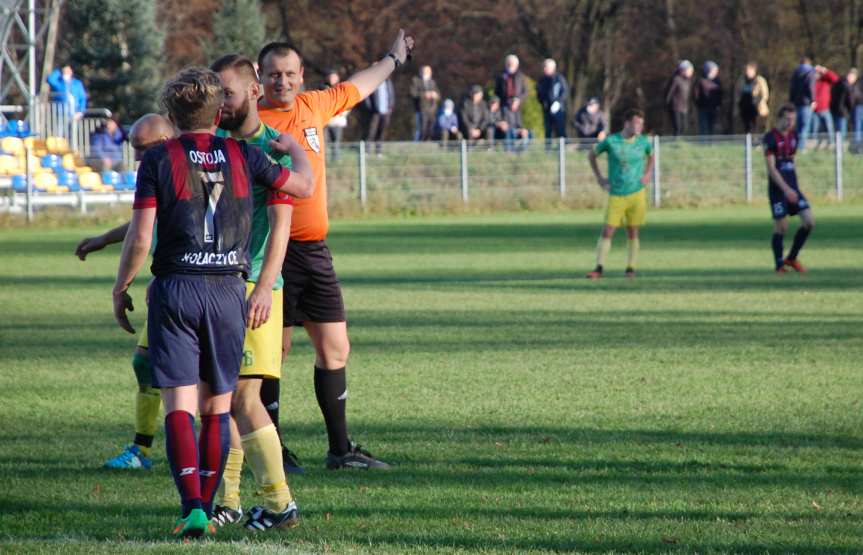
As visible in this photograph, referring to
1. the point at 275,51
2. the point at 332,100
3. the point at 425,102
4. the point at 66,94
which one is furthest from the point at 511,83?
the point at 275,51

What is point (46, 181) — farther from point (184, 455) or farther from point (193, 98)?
point (193, 98)

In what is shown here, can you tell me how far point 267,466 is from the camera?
617 centimetres

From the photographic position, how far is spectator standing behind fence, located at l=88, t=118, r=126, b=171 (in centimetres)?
3391

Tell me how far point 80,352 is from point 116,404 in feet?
9.05

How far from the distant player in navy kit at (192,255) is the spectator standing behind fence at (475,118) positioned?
30564mm

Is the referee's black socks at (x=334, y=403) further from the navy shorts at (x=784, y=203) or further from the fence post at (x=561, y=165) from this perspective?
the fence post at (x=561, y=165)

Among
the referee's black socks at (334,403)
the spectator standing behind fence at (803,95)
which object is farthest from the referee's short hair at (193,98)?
the spectator standing behind fence at (803,95)

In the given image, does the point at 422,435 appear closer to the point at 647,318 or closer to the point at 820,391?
the point at 820,391

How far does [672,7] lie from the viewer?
192ft

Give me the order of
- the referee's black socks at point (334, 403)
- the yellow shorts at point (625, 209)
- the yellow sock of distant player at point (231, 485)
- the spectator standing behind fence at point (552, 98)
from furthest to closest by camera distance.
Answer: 1. the spectator standing behind fence at point (552, 98)
2. the yellow shorts at point (625, 209)
3. the referee's black socks at point (334, 403)
4. the yellow sock of distant player at point (231, 485)

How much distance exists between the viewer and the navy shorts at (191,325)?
18.5ft

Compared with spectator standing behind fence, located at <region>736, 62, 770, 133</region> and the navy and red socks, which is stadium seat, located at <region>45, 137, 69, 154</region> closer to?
spectator standing behind fence, located at <region>736, 62, 770, 133</region>

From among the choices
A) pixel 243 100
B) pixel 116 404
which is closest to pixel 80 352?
pixel 116 404

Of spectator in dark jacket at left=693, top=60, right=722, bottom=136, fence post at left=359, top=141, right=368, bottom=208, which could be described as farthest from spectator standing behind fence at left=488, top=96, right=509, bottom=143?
spectator in dark jacket at left=693, top=60, right=722, bottom=136
